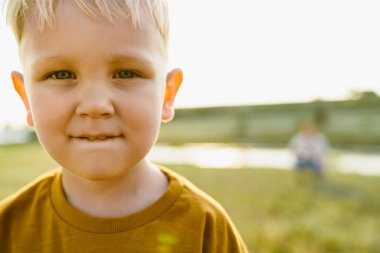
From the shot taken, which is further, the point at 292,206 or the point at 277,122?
the point at 277,122

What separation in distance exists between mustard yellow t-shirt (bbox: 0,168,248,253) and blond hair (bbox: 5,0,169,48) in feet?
1.80

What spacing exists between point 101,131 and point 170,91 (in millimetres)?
428

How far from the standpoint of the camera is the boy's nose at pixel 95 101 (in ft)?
4.18

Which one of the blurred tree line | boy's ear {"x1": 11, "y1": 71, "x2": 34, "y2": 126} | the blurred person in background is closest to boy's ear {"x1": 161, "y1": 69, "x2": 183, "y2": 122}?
boy's ear {"x1": 11, "y1": 71, "x2": 34, "y2": 126}

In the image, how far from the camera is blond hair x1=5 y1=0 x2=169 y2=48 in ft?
4.29

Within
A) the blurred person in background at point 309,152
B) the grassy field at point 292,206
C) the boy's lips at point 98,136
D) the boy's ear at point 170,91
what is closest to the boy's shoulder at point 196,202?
the boy's ear at point 170,91

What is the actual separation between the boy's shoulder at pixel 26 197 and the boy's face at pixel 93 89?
0.33 m

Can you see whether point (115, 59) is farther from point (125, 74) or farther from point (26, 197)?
point (26, 197)

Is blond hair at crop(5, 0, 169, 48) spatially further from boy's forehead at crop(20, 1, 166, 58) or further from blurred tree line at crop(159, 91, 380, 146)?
blurred tree line at crop(159, 91, 380, 146)

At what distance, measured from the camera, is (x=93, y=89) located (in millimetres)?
1294

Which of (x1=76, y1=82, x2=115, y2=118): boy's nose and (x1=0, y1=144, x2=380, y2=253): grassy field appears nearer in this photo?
(x1=76, y1=82, x2=115, y2=118): boy's nose

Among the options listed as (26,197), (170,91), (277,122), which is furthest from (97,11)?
(277,122)

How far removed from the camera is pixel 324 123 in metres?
15.5

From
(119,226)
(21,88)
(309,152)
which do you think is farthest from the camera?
(309,152)
